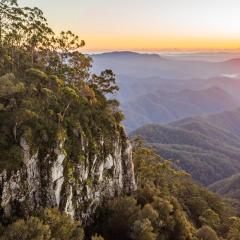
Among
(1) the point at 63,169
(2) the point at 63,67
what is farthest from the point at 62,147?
(2) the point at 63,67

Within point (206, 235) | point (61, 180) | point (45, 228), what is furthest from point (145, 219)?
point (45, 228)

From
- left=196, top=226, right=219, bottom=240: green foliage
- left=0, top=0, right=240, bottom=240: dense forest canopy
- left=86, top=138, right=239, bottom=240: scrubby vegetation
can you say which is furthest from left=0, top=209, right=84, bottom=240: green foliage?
left=196, top=226, right=219, bottom=240: green foliage

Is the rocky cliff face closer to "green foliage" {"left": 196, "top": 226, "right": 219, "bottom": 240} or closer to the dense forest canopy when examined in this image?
the dense forest canopy

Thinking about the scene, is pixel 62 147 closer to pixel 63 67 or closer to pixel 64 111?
pixel 64 111

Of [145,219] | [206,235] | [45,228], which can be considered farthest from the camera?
[206,235]

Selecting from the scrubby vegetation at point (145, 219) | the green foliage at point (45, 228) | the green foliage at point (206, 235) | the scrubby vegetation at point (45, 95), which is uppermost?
the scrubby vegetation at point (45, 95)

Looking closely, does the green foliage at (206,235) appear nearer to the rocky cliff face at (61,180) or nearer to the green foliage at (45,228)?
the rocky cliff face at (61,180)

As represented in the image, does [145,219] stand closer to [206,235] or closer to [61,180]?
[61,180]

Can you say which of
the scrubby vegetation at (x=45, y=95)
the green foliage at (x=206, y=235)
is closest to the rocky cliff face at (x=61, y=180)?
the scrubby vegetation at (x=45, y=95)

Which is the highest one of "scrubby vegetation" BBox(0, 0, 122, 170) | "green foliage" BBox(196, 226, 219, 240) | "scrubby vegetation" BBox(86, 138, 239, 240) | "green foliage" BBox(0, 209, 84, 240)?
"scrubby vegetation" BBox(0, 0, 122, 170)
